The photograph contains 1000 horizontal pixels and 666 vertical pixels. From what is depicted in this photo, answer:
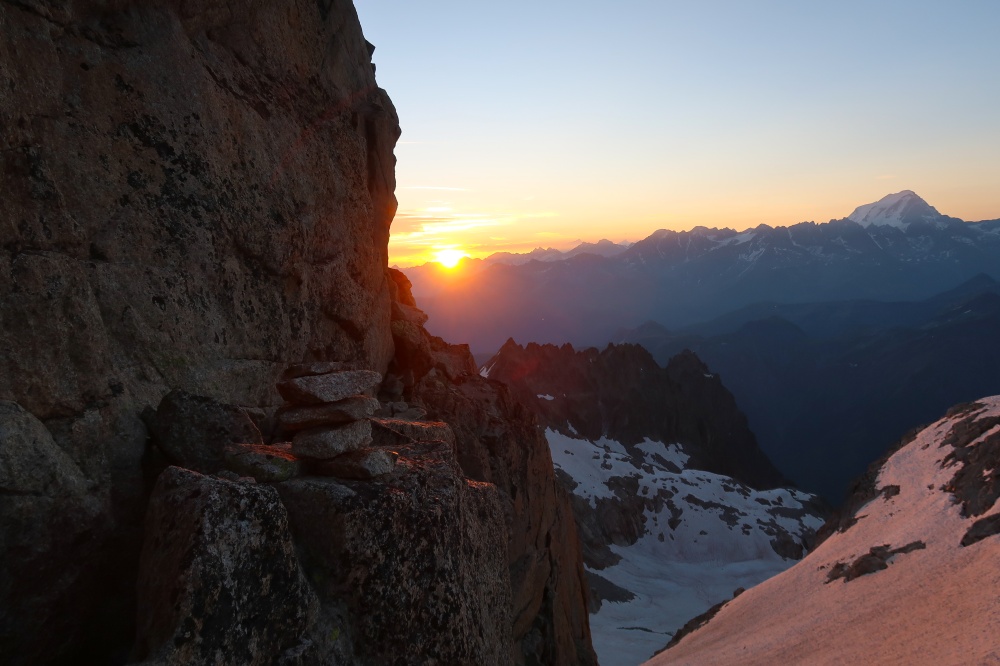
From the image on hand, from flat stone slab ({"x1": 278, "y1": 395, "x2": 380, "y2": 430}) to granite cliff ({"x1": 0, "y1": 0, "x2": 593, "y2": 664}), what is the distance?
0.88 m

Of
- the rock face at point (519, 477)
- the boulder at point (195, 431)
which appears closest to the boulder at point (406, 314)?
the rock face at point (519, 477)

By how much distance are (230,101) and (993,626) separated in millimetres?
30520

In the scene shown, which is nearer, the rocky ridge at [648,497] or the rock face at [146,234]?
the rock face at [146,234]

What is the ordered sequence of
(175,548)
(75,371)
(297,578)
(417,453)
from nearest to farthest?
1. (175,548)
2. (297,578)
3. (75,371)
4. (417,453)

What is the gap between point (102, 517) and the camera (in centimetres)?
941

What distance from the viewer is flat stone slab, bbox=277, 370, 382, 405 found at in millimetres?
11125

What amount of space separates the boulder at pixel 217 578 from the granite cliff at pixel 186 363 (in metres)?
0.03

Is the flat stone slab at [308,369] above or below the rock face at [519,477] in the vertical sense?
above

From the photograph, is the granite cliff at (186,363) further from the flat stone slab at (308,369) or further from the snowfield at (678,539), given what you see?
the snowfield at (678,539)

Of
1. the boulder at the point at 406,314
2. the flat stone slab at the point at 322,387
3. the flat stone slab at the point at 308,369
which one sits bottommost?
the flat stone slab at the point at 322,387

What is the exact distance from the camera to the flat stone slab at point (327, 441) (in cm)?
1079

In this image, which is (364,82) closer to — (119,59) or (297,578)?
(119,59)

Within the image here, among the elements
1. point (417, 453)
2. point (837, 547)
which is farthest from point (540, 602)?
point (837, 547)

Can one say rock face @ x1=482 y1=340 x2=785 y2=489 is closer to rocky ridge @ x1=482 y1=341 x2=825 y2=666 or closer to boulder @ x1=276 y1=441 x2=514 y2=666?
rocky ridge @ x1=482 y1=341 x2=825 y2=666
